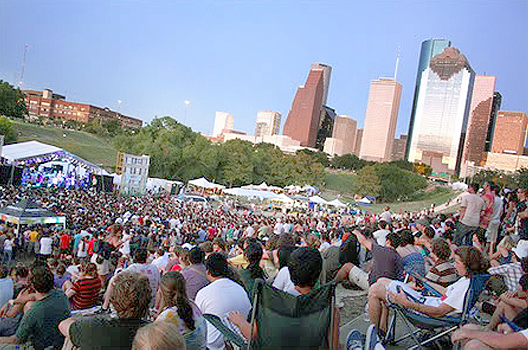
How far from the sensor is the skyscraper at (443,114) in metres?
142

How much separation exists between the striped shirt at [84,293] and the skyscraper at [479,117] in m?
163

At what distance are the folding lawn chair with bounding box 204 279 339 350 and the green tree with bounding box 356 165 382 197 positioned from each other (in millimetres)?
58187

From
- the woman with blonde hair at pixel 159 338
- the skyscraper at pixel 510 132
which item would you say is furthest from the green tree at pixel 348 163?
the woman with blonde hair at pixel 159 338

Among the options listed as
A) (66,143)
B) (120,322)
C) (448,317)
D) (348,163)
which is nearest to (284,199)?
(448,317)

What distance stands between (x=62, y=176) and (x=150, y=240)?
58.6 ft

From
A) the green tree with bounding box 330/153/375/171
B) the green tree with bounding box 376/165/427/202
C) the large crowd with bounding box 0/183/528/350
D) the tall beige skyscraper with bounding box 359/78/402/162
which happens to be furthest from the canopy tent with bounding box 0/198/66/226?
the tall beige skyscraper with bounding box 359/78/402/162

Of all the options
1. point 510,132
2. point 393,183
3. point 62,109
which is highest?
point 510,132

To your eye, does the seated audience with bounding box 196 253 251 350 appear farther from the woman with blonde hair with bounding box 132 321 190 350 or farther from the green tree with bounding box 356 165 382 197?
the green tree with bounding box 356 165 382 197

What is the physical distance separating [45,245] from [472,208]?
9641 millimetres

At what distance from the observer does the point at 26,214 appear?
11430 mm

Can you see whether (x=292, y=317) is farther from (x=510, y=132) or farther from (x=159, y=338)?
(x=510, y=132)

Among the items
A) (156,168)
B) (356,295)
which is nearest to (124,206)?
(356,295)

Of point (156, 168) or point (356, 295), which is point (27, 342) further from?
point (156, 168)

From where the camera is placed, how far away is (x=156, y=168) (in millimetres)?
43625
